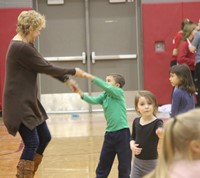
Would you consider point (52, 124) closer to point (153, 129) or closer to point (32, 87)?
point (32, 87)

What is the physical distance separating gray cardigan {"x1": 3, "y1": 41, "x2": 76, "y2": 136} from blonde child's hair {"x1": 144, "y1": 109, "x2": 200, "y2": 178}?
246 cm

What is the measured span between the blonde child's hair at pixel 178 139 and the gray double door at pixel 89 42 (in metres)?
8.61

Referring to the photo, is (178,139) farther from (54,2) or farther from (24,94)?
(54,2)

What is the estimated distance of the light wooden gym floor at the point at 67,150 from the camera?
5410 millimetres

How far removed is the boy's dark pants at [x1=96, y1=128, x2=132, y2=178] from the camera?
4.46 m

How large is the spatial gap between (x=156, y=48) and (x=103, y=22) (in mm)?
1337

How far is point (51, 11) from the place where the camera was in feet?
34.5

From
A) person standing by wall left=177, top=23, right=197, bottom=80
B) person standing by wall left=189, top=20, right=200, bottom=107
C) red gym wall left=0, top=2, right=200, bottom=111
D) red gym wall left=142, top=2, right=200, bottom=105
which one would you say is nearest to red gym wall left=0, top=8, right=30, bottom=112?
red gym wall left=0, top=2, right=200, bottom=111

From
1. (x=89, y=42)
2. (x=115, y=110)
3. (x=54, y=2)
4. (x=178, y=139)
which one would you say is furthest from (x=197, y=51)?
(x=178, y=139)

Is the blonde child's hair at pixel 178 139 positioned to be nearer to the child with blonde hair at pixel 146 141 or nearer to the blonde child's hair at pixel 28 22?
the child with blonde hair at pixel 146 141

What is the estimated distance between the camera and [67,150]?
6.57 metres

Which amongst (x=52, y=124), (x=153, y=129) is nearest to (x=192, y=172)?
(x=153, y=129)

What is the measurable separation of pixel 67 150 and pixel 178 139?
4749 millimetres

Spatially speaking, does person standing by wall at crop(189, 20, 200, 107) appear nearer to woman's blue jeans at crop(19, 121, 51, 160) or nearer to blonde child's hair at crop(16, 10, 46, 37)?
blonde child's hair at crop(16, 10, 46, 37)
